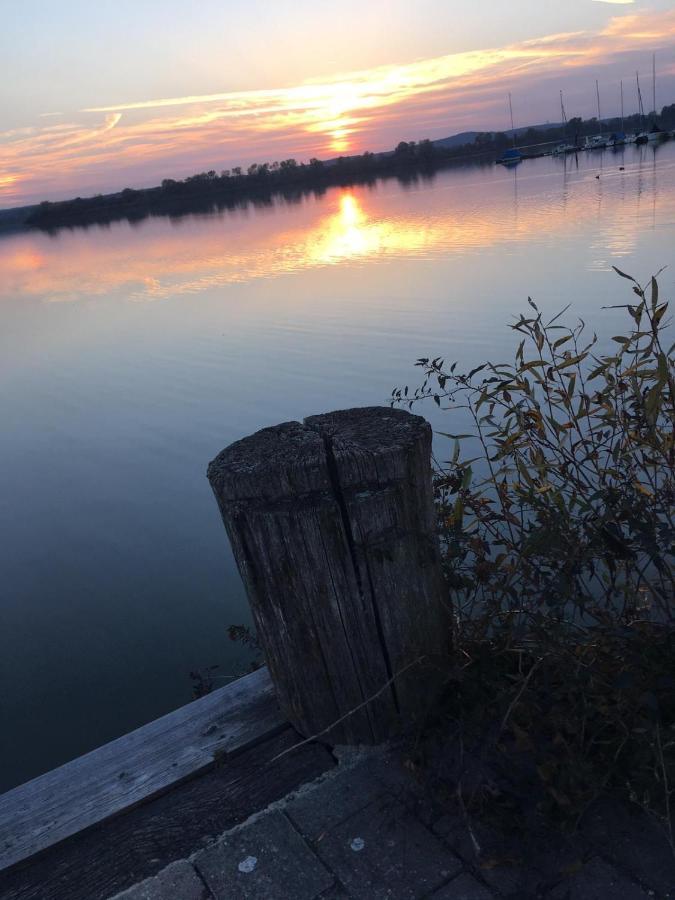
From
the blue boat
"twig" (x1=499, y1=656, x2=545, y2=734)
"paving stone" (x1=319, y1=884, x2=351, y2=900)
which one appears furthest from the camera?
the blue boat

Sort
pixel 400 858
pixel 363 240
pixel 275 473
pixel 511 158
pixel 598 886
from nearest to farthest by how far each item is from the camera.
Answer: pixel 598 886, pixel 400 858, pixel 275 473, pixel 363 240, pixel 511 158

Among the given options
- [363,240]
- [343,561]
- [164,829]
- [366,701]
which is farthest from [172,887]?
[363,240]

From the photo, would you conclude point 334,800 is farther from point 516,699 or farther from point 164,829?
point 516,699

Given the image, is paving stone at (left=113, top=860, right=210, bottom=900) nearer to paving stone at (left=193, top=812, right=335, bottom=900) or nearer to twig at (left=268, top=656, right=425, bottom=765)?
paving stone at (left=193, top=812, right=335, bottom=900)

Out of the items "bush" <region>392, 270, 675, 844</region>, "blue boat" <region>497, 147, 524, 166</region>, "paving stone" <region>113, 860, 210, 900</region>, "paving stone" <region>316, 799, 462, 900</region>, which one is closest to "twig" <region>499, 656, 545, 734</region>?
"bush" <region>392, 270, 675, 844</region>

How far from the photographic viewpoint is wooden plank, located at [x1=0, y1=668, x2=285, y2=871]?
2135mm

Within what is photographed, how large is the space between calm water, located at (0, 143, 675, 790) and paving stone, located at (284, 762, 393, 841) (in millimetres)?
2647

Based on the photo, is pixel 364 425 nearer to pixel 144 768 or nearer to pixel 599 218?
pixel 144 768

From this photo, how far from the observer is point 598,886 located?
5.60 ft

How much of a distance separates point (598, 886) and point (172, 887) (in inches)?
44.9

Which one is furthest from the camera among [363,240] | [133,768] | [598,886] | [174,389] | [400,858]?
[363,240]

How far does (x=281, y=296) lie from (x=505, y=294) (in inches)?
229

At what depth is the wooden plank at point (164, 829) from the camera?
6.47 ft

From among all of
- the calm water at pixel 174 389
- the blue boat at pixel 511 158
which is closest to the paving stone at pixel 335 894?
the calm water at pixel 174 389
